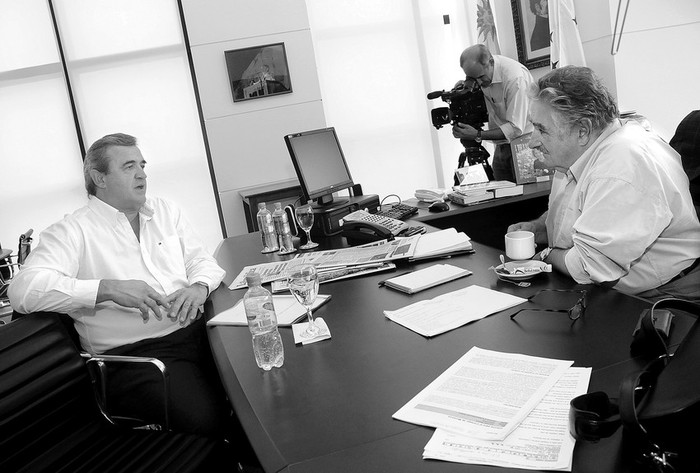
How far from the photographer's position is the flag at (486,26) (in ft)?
17.4

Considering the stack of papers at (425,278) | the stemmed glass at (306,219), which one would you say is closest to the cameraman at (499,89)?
the stemmed glass at (306,219)

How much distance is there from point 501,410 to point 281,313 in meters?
0.81

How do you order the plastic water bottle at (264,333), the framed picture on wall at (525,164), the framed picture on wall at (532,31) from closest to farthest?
the plastic water bottle at (264,333) < the framed picture on wall at (525,164) < the framed picture on wall at (532,31)

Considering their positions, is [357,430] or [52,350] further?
[52,350]

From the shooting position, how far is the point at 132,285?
188 centimetres

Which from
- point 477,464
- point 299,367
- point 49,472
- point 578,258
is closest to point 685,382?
point 477,464

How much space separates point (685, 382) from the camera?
78 cm

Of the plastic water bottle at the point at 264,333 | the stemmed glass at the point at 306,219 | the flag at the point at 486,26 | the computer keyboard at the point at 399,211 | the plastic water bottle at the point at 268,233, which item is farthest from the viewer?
the flag at the point at 486,26

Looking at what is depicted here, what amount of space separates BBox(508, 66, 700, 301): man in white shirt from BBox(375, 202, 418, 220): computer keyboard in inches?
41.9

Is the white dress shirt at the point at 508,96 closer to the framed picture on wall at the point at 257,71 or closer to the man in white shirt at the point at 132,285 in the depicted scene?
the framed picture on wall at the point at 257,71

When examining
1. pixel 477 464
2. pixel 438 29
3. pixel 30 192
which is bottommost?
pixel 477 464

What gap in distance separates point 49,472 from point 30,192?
4.32m

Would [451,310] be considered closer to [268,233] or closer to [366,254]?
[366,254]

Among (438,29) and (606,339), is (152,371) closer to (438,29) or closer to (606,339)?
(606,339)
